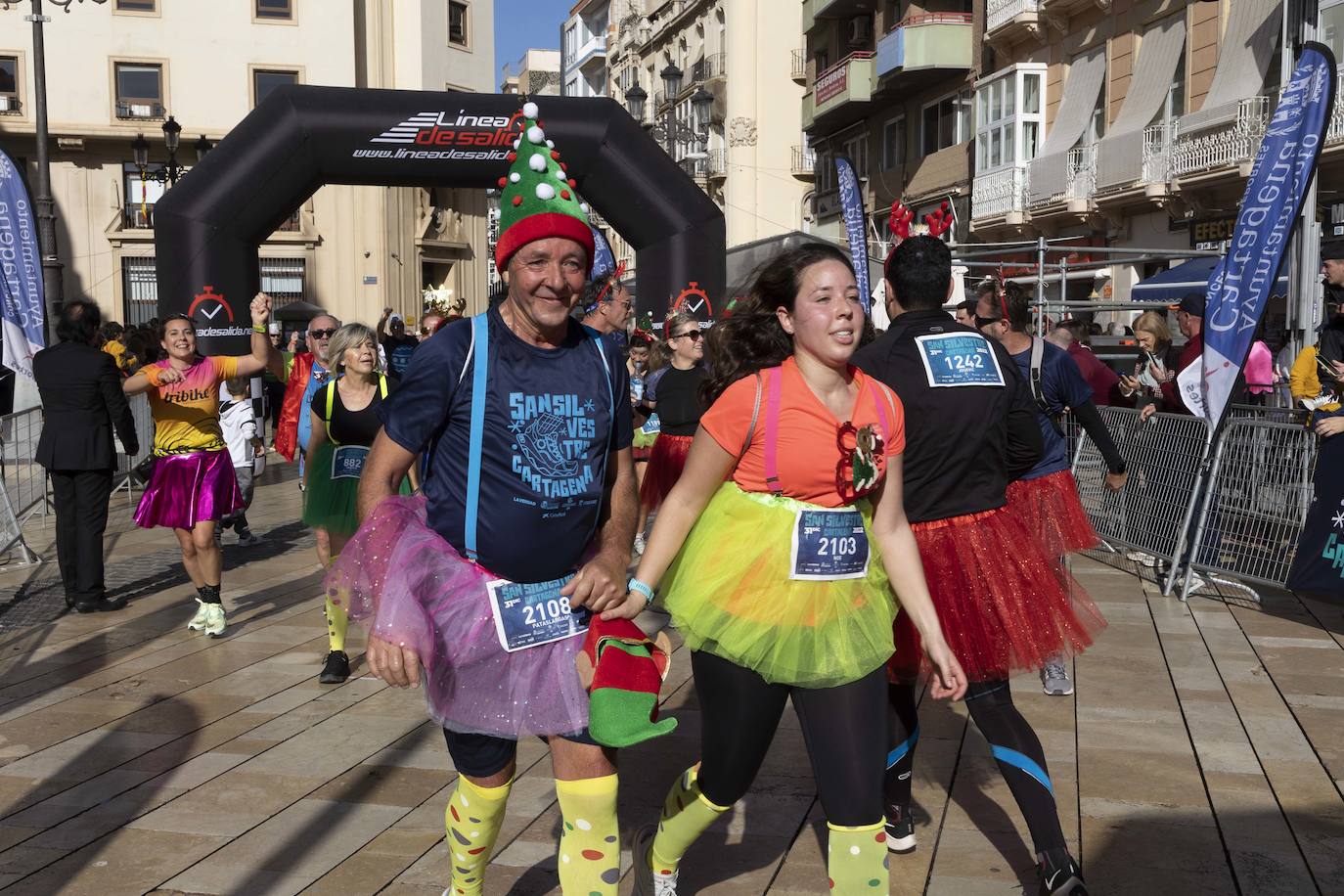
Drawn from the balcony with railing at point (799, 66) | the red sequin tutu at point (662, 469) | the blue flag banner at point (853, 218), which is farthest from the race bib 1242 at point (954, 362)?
the balcony with railing at point (799, 66)

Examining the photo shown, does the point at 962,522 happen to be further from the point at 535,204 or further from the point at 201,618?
the point at 201,618

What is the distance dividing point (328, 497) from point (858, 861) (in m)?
4.43

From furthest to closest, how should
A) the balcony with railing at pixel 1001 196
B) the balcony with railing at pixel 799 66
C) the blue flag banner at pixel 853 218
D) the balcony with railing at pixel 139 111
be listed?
the balcony with railing at pixel 799 66 → the balcony with railing at pixel 139 111 → the balcony with railing at pixel 1001 196 → the blue flag banner at pixel 853 218

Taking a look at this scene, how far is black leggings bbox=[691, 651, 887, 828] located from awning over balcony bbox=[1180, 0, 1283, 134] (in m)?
19.2

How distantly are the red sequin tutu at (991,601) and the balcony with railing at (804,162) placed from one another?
40056 millimetres

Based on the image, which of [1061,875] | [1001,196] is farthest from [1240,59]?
[1061,875]

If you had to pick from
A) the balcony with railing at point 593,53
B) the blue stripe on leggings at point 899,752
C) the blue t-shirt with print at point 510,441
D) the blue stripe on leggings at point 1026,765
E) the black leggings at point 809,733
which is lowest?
the blue stripe on leggings at point 899,752

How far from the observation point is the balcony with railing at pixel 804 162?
4372cm

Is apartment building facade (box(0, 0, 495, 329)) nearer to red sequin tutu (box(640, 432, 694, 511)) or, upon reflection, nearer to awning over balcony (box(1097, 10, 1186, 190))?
awning over balcony (box(1097, 10, 1186, 190))

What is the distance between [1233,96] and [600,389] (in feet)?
64.1

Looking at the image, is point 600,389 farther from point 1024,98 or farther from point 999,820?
point 1024,98

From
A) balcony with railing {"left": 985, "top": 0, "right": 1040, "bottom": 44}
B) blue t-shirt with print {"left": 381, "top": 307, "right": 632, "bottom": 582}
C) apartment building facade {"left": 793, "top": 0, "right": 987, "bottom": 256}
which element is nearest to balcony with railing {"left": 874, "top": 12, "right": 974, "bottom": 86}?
apartment building facade {"left": 793, "top": 0, "right": 987, "bottom": 256}

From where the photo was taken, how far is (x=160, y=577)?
10.1m

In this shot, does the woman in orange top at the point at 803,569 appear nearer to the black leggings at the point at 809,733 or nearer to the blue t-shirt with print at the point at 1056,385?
the black leggings at the point at 809,733
